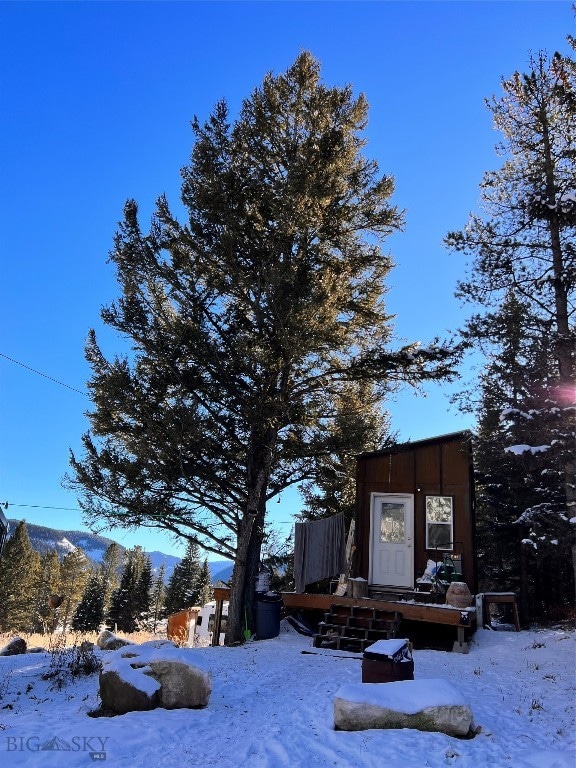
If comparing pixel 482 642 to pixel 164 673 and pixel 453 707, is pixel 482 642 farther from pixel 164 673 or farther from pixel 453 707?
pixel 164 673

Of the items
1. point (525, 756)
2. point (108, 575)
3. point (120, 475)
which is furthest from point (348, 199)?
point (108, 575)

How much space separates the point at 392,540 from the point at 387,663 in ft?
24.0

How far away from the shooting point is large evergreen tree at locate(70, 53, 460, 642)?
1074 cm

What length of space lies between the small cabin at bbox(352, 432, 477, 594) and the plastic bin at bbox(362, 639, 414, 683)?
6.40m

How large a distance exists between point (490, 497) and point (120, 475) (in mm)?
11520

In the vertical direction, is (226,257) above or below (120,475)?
above

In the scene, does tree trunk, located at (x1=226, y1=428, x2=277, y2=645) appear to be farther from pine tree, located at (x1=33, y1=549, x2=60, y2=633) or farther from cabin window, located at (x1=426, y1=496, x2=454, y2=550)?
pine tree, located at (x1=33, y1=549, x2=60, y2=633)

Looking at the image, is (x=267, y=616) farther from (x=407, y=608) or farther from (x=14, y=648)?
(x=14, y=648)

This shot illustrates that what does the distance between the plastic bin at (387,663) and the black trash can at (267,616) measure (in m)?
5.42

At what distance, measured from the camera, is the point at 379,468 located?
13.8 m

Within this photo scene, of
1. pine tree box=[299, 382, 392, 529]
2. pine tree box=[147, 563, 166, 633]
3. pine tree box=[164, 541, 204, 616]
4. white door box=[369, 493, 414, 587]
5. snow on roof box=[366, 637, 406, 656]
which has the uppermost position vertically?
pine tree box=[299, 382, 392, 529]

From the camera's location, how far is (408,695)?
5.16 m

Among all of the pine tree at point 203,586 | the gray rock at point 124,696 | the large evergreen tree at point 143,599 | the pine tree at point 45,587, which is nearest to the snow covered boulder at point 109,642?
the gray rock at point 124,696

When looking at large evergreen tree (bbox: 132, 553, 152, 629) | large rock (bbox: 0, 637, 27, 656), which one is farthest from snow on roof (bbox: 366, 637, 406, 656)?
large evergreen tree (bbox: 132, 553, 152, 629)
